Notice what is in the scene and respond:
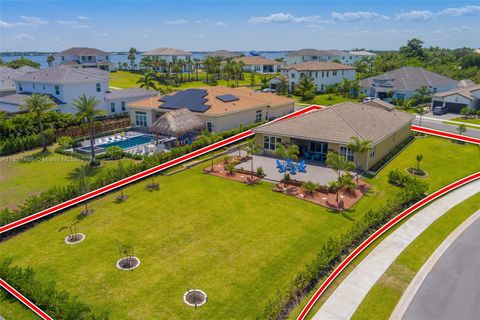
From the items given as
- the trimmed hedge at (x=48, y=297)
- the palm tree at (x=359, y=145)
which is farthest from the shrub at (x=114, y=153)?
the palm tree at (x=359, y=145)

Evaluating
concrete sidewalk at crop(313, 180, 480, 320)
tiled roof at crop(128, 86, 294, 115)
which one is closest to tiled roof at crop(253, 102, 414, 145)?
concrete sidewalk at crop(313, 180, 480, 320)

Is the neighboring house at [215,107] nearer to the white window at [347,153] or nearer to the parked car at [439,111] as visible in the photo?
the white window at [347,153]

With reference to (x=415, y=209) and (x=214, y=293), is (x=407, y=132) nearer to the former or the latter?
(x=415, y=209)

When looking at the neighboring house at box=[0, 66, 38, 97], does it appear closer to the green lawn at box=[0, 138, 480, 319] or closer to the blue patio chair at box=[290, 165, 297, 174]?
the green lawn at box=[0, 138, 480, 319]

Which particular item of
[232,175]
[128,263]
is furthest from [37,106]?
[128,263]

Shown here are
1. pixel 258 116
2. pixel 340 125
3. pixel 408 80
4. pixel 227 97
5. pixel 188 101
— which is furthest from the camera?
pixel 408 80

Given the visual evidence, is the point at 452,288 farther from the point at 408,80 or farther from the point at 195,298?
the point at 408,80
